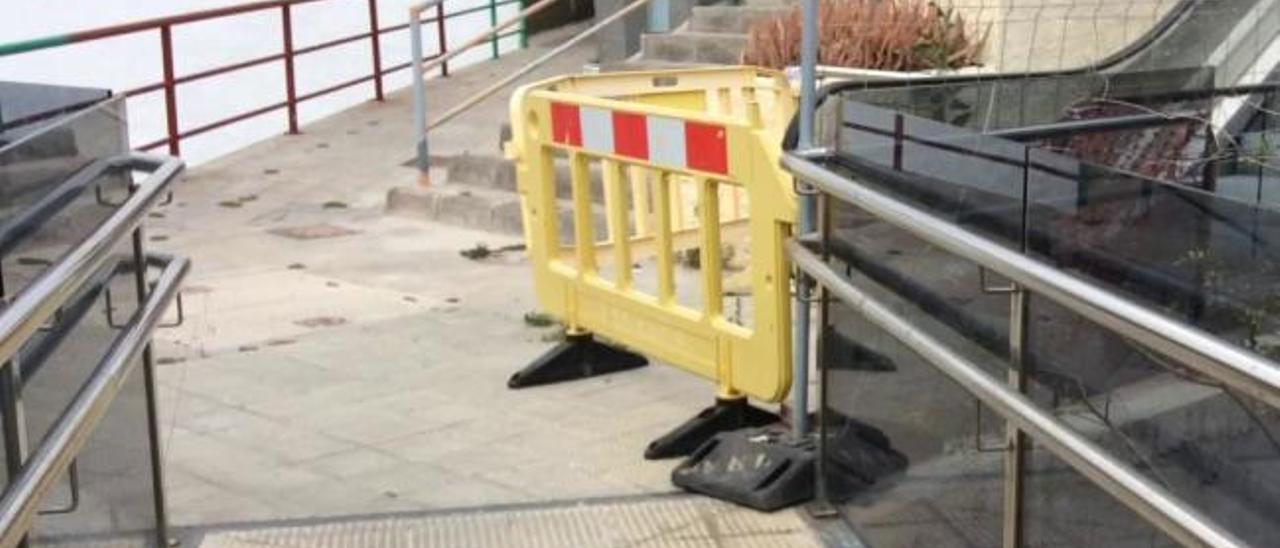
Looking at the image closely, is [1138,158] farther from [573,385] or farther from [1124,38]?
[1124,38]

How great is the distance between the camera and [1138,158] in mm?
5117

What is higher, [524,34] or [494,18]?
[494,18]

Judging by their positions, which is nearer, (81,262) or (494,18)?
(81,262)

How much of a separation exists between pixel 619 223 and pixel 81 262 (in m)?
2.83

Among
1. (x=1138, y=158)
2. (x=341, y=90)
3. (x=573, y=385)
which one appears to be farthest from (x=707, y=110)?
(x=341, y=90)

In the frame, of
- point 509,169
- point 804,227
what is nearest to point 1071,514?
point 804,227

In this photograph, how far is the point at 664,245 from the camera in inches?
224

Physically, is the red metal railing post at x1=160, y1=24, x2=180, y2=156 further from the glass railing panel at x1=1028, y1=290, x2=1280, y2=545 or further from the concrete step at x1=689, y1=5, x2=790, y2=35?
the glass railing panel at x1=1028, y1=290, x2=1280, y2=545

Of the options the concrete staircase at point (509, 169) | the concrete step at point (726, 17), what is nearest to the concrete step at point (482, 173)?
the concrete staircase at point (509, 169)

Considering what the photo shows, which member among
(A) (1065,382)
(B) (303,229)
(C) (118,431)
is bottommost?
(B) (303,229)

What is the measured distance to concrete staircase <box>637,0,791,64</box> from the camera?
11773 mm

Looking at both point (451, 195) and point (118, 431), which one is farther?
point (451, 195)

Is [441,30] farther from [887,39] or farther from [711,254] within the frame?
[711,254]

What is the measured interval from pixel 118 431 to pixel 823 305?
72.9 inches
